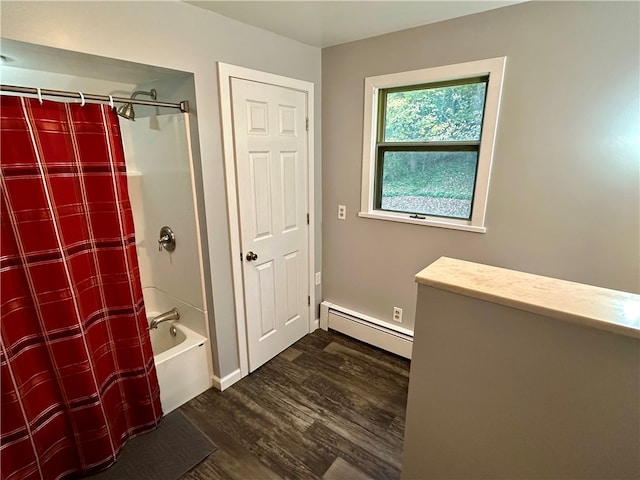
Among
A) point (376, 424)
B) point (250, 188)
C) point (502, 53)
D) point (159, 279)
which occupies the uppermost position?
point (502, 53)

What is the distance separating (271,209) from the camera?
2242 millimetres

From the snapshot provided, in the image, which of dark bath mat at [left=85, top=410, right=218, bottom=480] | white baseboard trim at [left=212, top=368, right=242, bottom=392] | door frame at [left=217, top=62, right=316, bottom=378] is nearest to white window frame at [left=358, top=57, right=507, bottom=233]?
door frame at [left=217, top=62, right=316, bottom=378]

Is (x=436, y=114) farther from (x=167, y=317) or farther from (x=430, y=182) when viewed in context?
(x=167, y=317)

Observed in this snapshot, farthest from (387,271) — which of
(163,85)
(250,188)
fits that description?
(163,85)

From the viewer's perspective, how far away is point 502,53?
173 centimetres

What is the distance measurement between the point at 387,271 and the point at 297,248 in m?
0.74

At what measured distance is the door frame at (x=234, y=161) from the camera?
182 centimetres

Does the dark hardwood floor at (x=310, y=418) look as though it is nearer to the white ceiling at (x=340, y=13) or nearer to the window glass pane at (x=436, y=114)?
the window glass pane at (x=436, y=114)

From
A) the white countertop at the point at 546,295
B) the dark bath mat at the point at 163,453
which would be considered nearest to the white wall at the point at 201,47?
the dark bath mat at the point at 163,453

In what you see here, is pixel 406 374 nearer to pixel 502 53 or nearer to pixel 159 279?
pixel 159 279

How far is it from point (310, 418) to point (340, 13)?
238cm

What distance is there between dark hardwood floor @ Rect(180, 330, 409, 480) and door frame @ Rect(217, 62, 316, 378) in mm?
309

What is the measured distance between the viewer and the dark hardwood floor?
1632mm

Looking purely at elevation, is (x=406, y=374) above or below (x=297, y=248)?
below
